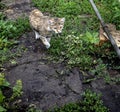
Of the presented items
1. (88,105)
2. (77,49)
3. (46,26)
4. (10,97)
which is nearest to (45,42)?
(46,26)

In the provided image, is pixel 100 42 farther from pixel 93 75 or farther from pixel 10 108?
pixel 10 108

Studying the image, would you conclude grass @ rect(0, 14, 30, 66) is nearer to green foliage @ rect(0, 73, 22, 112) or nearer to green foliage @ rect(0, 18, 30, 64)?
green foliage @ rect(0, 18, 30, 64)

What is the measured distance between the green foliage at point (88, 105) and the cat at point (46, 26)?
66.5 inches

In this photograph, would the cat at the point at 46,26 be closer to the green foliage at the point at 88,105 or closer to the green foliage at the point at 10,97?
the green foliage at the point at 10,97

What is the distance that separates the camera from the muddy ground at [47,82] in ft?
16.1

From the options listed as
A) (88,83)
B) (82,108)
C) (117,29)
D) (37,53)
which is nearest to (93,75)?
(88,83)

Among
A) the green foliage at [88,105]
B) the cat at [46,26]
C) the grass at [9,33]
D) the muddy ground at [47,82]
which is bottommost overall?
the grass at [9,33]

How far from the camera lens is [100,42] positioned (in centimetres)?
618

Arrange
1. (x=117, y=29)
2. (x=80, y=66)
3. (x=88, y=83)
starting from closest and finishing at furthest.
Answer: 1. (x=88, y=83)
2. (x=80, y=66)
3. (x=117, y=29)

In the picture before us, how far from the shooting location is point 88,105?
470 centimetres

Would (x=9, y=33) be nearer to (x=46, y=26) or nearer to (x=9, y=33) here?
(x=9, y=33)

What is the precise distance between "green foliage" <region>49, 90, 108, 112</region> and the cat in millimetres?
1689

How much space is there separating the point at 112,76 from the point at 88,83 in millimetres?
533

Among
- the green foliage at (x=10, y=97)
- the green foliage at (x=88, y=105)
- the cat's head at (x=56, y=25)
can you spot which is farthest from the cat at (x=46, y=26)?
the green foliage at (x=88, y=105)
